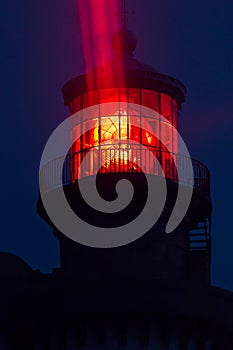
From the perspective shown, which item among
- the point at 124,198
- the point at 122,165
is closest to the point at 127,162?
the point at 122,165

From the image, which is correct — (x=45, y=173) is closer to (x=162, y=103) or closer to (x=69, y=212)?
(x=69, y=212)

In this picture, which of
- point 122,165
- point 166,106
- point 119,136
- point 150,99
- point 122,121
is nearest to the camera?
point 122,165

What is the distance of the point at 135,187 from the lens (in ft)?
Answer: 101

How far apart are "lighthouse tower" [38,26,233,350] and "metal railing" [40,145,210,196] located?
0.02 metres

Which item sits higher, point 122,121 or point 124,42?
point 124,42

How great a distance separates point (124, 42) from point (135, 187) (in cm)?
363

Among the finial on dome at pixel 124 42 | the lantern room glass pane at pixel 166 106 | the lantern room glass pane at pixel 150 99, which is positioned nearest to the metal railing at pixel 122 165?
the lantern room glass pane at pixel 166 106

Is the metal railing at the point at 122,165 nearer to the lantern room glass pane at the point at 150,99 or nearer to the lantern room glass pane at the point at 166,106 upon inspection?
the lantern room glass pane at the point at 166,106

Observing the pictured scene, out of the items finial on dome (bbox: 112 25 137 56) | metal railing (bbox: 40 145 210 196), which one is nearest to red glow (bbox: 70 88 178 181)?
metal railing (bbox: 40 145 210 196)

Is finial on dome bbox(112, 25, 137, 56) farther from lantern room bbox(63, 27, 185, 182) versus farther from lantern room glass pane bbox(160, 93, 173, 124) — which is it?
lantern room glass pane bbox(160, 93, 173, 124)

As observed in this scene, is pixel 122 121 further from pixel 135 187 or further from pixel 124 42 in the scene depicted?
pixel 124 42

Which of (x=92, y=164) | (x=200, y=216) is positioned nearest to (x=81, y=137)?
(x=92, y=164)

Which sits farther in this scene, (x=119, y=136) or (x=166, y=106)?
(x=166, y=106)

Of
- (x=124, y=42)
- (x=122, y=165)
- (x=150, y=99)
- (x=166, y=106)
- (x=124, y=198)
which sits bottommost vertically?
(x=124, y=198)
